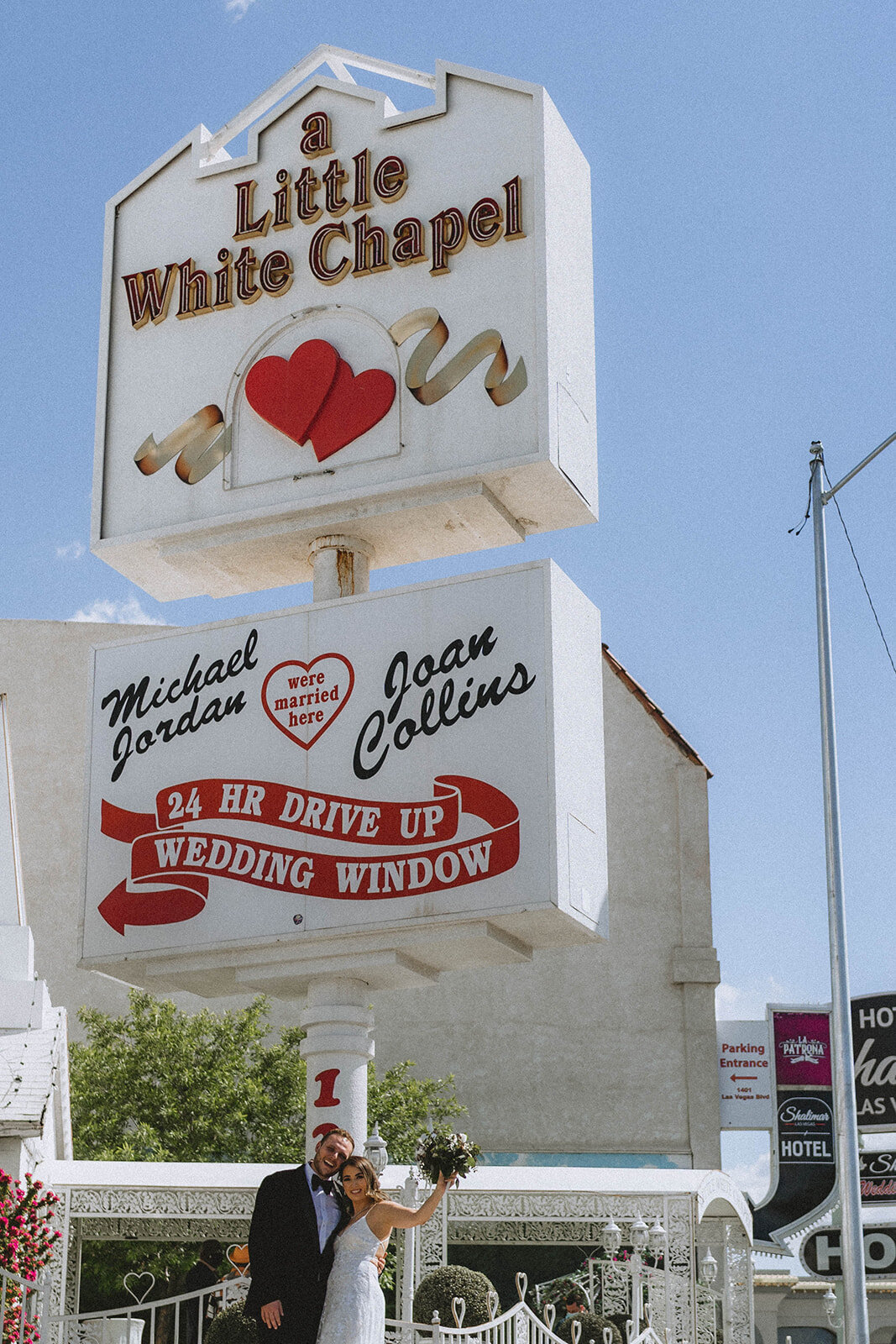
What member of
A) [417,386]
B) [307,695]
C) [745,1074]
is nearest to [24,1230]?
[307,695]

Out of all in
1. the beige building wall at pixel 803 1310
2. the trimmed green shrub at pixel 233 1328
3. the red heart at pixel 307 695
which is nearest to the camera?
the trimmed green shrub at pixel 233 1328

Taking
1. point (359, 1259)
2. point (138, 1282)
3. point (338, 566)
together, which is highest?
point (338, 566)

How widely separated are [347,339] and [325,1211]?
8.50 metres

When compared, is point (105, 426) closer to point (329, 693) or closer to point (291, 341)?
point (291, 341)

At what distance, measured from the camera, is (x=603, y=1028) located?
29.4 m

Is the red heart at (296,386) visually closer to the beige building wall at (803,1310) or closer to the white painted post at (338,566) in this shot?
the white painted post at (338,566)

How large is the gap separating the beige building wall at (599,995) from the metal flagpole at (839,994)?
1139cm

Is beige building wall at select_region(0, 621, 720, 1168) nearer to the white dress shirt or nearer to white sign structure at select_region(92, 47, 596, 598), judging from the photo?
white sign structure at select_region(92, 47, 596, 598)

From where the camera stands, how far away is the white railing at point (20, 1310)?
10.2 meters

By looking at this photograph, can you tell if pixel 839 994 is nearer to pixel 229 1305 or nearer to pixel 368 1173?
pixel 229 1305

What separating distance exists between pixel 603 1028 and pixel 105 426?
690 inches

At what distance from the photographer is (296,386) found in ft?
48.1

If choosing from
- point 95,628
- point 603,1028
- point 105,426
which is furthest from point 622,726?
point 105,426

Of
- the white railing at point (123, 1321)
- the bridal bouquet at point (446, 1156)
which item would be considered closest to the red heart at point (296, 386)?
the bridal bouquet at point (446, 1156)
